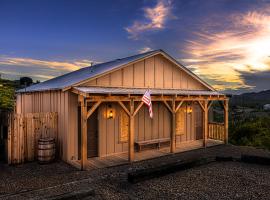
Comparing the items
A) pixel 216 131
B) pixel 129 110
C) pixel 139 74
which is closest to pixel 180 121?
pixel 216 131

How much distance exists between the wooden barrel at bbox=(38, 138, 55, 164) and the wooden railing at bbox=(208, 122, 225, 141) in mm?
10053

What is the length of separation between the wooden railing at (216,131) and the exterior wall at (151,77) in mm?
2646

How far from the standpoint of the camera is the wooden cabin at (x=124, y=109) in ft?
30.5

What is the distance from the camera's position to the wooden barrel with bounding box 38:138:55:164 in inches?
350

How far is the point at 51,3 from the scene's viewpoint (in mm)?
15664

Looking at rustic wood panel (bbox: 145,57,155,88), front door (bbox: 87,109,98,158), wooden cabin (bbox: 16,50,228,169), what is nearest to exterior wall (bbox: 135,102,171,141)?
wooden cabin (bbox: 16,50,228,169)

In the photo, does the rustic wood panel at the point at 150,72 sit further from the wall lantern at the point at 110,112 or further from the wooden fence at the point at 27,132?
the wooden fence at the point at 27,132

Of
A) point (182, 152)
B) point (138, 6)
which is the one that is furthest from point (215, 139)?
point (138, 6)

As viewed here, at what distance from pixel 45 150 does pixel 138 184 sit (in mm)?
4027

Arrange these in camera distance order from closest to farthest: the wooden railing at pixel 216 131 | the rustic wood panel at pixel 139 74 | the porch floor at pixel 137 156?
1. the porch floor at pixel 137 156
2. the rustic wood panel at pixel 139 74
3. the wooden railing at pixel 216 131

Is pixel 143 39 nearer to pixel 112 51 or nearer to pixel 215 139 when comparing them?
pixel 112 51

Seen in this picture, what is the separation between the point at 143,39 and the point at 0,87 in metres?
13.9

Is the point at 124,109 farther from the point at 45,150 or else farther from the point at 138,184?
the point at 45,150

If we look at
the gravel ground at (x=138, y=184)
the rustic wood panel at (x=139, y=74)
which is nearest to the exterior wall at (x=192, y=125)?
the rustic wood panel at (x=139, y=74)
